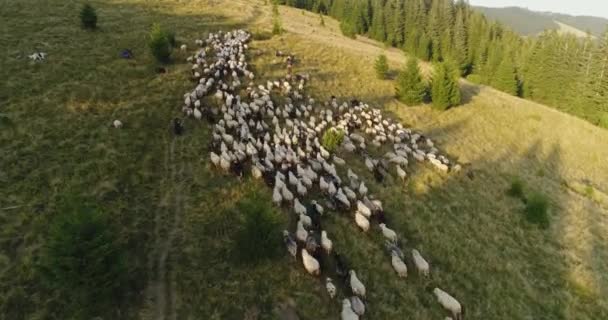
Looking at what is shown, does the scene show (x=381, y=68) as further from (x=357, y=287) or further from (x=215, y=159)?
(x=357, y=287)

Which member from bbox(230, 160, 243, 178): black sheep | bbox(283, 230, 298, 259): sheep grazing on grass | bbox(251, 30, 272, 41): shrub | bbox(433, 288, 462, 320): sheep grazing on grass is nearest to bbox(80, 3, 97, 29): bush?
bbox(251, 30, 272, 41): shrub

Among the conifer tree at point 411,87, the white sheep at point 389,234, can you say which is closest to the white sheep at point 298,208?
the white sheep at point 389,234

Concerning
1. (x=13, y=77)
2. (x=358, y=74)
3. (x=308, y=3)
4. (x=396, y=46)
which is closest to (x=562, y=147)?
(x=358, y=74)

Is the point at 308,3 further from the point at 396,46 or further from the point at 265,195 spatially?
the point at 265,195

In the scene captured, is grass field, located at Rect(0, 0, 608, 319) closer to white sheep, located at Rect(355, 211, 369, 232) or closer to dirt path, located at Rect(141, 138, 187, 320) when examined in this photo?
dirt path, located at Rect(141, 138, 187, 320)

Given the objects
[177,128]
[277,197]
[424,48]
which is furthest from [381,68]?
[424,48]

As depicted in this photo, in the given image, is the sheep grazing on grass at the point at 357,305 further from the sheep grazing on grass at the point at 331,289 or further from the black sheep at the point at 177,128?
the black sheep at the point at 177,128

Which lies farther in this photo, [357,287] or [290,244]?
[290,244]
